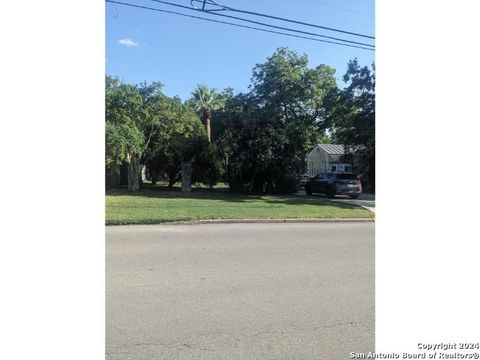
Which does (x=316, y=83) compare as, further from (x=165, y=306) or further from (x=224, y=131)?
(x=165, y=306)

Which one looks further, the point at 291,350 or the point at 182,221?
the point at 182,221

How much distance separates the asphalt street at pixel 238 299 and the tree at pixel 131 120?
10.9 metres

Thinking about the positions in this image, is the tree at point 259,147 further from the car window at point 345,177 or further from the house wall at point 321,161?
the house wall at point 321,161

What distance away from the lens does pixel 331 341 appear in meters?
3.53

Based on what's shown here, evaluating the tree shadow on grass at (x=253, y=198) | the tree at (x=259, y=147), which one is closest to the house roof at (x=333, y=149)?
the tree at (x=259, y=147)

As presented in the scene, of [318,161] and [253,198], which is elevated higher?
[318,161]

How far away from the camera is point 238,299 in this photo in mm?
4605

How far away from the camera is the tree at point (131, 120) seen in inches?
733

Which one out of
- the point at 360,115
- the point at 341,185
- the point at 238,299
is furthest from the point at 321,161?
the point at 238,299

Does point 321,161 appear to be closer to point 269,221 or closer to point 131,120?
point 131,120

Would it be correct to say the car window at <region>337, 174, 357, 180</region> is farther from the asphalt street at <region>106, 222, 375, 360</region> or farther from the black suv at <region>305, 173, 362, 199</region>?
the asphalt street at <region>106, 222, 375, 360</region>

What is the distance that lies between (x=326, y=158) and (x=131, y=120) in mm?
26779
